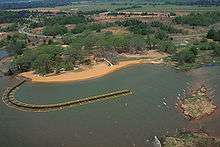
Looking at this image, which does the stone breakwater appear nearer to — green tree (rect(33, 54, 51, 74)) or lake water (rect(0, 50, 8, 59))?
green tree (rect(33, 54, 51, 74))

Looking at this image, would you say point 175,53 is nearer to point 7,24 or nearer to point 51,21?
point 51,21

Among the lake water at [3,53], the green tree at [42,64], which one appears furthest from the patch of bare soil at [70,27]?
the green tree at [42,64]

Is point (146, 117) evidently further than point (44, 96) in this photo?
No

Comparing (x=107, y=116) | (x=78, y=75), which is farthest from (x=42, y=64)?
(x=107, y=116)

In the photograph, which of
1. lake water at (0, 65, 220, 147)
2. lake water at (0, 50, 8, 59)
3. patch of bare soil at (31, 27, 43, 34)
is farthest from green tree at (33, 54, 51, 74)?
patch of bare soil at (31, 27, 43, 34)

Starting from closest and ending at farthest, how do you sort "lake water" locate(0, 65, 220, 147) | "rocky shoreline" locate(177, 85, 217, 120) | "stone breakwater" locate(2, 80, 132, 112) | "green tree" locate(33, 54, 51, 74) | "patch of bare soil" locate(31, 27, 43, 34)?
"lake water" locate(0, 65, 220, 147), "rocky shoreline" locate(177, 85, 217, 120), "stone breakwater" locate(2, 80, 132, 112), "green tree" locate(33, 54, 51, 74), "patch of bare soil" locate(31, 27, 43, 34)

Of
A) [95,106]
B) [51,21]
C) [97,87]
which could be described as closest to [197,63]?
[97,87]

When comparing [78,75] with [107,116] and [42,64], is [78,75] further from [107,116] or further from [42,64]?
[107,116]

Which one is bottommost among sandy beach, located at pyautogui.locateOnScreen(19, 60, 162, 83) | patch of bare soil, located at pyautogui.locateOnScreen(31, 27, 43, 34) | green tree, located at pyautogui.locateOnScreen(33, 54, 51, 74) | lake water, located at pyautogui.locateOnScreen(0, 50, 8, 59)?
lake water, located at pyautogui.locateOnScreen(0, 50, 8, 59)

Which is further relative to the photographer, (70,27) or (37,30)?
(70,27)
